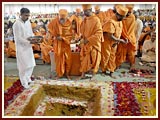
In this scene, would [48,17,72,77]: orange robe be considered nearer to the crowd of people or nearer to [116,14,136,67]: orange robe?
the crowd of people

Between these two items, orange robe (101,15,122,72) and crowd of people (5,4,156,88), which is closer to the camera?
crowd of people (5,4,156,88)

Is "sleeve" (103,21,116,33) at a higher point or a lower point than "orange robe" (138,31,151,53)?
higher

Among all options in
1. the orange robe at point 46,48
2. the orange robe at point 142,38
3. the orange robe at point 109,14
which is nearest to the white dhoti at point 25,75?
the orange robe at point 46,48

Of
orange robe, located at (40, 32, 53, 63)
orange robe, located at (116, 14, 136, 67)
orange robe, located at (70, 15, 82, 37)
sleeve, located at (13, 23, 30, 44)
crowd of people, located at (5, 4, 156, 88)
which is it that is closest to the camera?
sleeve, located at (13, 23, 30, 44)

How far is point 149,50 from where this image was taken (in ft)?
17.3

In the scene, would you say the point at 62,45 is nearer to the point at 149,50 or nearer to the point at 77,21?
the point at 77,21

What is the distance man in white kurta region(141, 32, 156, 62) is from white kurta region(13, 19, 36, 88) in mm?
2092

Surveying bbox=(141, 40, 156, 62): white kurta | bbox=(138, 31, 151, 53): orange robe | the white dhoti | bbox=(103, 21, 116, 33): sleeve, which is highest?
bbox=(103, 21, 116, 33): sleeve

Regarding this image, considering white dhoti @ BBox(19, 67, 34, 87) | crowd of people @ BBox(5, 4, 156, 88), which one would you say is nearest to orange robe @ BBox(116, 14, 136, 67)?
crowd of people @ BBox(5, 4, 156, 88)

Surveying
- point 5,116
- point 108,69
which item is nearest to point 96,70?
point 108,69

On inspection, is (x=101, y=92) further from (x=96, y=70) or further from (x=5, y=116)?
(x=5, y=116)

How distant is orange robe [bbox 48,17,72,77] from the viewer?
4.43 metres

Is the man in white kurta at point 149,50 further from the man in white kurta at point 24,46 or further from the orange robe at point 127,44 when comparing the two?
the man in white kurta at point 24,46

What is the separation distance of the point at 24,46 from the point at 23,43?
0.06m
